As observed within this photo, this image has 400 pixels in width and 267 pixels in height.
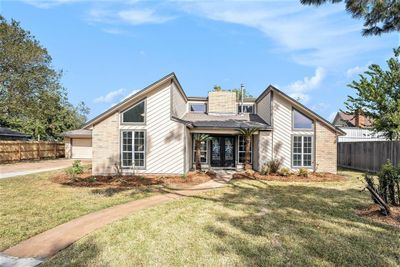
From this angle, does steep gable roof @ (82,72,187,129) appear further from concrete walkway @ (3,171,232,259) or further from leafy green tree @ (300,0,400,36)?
leafy green tree @ (300,0,400,36)

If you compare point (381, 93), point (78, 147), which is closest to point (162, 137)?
point (381, 93)

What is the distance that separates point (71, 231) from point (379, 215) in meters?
7.44

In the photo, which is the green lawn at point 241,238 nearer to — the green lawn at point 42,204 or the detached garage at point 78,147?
the green lawn at point 42,204

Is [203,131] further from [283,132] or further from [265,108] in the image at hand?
[283,132]

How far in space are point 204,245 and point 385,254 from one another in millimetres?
3165

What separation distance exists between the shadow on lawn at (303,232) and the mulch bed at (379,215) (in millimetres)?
309

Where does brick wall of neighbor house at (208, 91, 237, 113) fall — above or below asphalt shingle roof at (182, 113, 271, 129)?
above

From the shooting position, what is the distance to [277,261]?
4.59 meters

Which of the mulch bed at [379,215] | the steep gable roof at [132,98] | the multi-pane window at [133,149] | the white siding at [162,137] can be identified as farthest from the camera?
the multi-pane window at [133,149]

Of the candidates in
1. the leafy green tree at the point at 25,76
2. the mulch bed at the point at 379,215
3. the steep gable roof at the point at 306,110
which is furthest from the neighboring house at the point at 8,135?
the mulch bed at the point at 379,215

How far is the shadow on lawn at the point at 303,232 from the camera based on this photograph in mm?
4750

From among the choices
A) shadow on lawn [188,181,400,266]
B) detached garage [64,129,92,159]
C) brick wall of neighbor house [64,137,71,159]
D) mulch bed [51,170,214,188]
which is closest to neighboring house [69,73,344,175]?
mulch bed [51,170,214,188]

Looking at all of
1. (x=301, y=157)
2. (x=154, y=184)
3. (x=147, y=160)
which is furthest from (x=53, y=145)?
(x=301, y=157)

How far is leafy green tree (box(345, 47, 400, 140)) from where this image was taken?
18297mm
